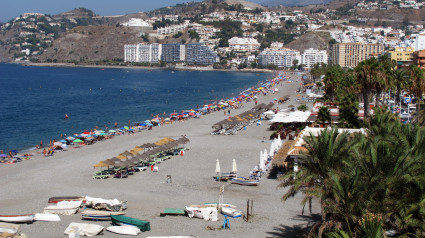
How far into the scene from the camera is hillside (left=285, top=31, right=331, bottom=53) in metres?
173

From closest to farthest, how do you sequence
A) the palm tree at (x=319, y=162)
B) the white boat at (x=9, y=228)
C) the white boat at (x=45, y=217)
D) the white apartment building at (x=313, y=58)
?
the palm tree at (x=319, y=162)
the white boat at (x=9, y=228)
the white boat at (x=45, y=217)
the white apartment building at (x=313, y=58)

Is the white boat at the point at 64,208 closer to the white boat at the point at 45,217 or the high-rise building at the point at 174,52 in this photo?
the white boat at the point at 45,217

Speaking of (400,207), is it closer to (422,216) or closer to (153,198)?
(422,216)

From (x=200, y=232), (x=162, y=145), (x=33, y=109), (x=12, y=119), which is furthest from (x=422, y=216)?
(x=33, y=109)

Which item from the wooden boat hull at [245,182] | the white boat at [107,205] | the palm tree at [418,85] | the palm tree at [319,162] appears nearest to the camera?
the palm tree at [319,162]

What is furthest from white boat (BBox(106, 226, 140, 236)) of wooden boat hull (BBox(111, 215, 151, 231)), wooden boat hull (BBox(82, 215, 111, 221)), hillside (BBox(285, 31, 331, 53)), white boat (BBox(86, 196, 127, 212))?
hillside (BBox(285, 31, 331, 53))

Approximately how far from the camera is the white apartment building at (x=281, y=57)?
515 ft

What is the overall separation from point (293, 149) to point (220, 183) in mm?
3537

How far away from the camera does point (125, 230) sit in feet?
52.9

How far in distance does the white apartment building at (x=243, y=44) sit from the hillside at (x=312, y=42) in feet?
42.8

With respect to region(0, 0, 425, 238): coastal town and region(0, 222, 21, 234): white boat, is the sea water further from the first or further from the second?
region(0, 222, 21, 234): white boat

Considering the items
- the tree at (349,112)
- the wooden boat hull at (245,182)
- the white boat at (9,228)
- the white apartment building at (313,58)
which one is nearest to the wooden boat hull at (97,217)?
the white boat at (9,228)

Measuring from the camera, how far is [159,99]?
238 ft

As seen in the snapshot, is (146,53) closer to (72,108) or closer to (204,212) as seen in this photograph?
(72,108)
